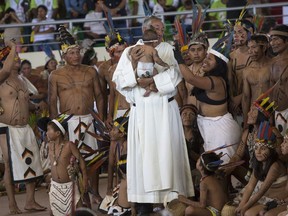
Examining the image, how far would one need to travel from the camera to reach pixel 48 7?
18281mm

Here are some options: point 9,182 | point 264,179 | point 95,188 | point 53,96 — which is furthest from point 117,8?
point 264,179

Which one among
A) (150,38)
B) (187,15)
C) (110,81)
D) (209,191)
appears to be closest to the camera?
(209,191)

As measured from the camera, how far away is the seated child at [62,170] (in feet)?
38.5

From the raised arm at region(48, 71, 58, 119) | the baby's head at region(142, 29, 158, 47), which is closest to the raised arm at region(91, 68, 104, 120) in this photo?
the raised arm at region(48, 71, 58, 119)

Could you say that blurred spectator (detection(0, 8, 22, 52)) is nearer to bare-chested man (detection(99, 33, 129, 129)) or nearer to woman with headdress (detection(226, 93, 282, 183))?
bare-chested man (detection(99, 33, 129, 129))

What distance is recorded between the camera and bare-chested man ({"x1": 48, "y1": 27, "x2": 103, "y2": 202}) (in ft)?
41.9

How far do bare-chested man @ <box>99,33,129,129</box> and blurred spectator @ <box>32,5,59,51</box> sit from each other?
15.3 feet

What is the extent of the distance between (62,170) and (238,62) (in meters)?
2.24

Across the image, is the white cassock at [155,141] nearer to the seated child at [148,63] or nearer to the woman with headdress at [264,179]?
the seated child at [148,63]

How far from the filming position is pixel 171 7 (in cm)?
1809

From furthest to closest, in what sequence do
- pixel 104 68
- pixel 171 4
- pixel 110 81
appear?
pixel 171 4 → pixel 104 68 → pixel 110 81

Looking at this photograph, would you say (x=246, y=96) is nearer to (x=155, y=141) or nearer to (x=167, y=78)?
(x=167, y=78)

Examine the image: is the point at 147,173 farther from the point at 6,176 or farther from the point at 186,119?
the point at 6,176

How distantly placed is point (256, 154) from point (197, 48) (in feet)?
5.15
